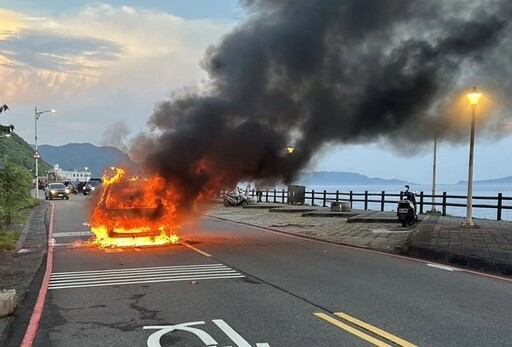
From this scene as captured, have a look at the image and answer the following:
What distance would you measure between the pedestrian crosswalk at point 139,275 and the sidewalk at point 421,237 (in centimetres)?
457

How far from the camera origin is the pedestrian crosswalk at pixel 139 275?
8.95 meters

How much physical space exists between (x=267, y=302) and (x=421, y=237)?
770 cm

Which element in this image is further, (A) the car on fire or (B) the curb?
(A) the car on fire

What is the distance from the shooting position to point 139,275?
962 cm

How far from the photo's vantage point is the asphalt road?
18.5 feet

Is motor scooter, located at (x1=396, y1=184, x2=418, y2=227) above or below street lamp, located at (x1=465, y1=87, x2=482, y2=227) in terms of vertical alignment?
below

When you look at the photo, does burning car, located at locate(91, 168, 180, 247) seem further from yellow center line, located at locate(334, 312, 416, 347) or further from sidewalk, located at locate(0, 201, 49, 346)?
yellow center line, located at locate(334, 312, 416, 347)

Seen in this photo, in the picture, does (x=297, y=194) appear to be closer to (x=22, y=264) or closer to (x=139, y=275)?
(x=22, y=264)

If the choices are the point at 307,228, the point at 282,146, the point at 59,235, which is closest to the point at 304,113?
the point at 282,146

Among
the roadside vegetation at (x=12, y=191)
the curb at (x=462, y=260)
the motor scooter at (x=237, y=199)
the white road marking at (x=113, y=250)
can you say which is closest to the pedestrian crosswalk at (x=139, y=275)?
the white road marking at (x=113, y=250)

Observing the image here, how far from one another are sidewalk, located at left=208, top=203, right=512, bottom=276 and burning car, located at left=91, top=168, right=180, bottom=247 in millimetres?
4500

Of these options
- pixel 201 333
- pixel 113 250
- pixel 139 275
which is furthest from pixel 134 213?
pixel 201 333

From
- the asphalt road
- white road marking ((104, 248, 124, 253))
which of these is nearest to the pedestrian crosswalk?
the asphalt road

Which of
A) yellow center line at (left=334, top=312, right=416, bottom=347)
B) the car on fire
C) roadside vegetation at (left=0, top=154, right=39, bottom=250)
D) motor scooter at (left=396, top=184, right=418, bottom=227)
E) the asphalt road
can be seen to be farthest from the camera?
motor scooter at (left=396, top=184, right=418, bottom=227)
